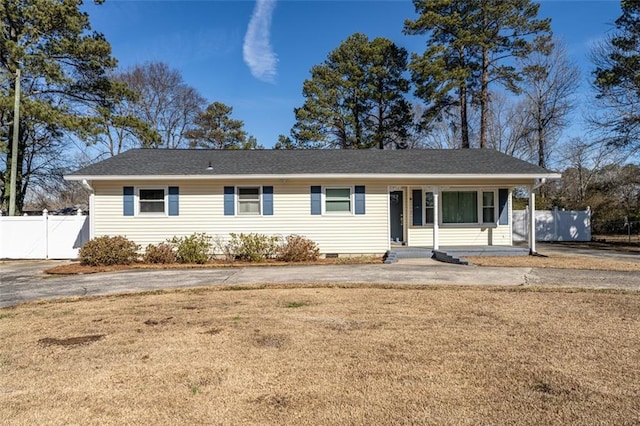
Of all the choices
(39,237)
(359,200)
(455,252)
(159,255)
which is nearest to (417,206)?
(455,252)

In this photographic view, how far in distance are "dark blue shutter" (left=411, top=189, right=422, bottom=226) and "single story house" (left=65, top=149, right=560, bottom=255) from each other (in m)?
0.04

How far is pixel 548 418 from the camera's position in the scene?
2.76 meters

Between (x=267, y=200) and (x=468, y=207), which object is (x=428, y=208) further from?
(x=267, y=200)

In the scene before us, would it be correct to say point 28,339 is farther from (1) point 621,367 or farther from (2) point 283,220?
(2) point 283,220

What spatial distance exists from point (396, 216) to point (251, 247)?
5.81m

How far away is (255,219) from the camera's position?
1298 cm

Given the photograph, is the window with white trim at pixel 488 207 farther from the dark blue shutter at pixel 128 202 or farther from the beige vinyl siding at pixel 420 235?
the dark blue shutter at pixel 128 202

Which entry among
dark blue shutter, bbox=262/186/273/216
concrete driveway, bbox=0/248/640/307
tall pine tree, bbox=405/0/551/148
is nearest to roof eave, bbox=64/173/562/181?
dark blue shutter, bbox=262/186/273/216

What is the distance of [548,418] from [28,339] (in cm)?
557

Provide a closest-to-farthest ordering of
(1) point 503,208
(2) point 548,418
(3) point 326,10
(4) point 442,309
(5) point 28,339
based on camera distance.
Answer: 1. (2) point 548,418
2. (5) point 28,339
3. (4) point 442,309
4. (1) point 503,208
5. (3) point 326,10

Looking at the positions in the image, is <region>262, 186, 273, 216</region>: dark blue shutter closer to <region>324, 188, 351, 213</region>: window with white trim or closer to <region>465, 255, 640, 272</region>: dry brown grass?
<region>324, 188, 351, 213</region>: window with white trim

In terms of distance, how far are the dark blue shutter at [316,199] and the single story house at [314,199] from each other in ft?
0.11

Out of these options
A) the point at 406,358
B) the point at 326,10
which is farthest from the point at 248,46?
the point at 406,358

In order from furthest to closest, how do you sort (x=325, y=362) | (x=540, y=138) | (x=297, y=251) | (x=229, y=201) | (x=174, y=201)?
(x=540, y=138)
(x=229, y=201)
(x=174, y=201)
(x=297, y=251)
(x=325, y=362)
